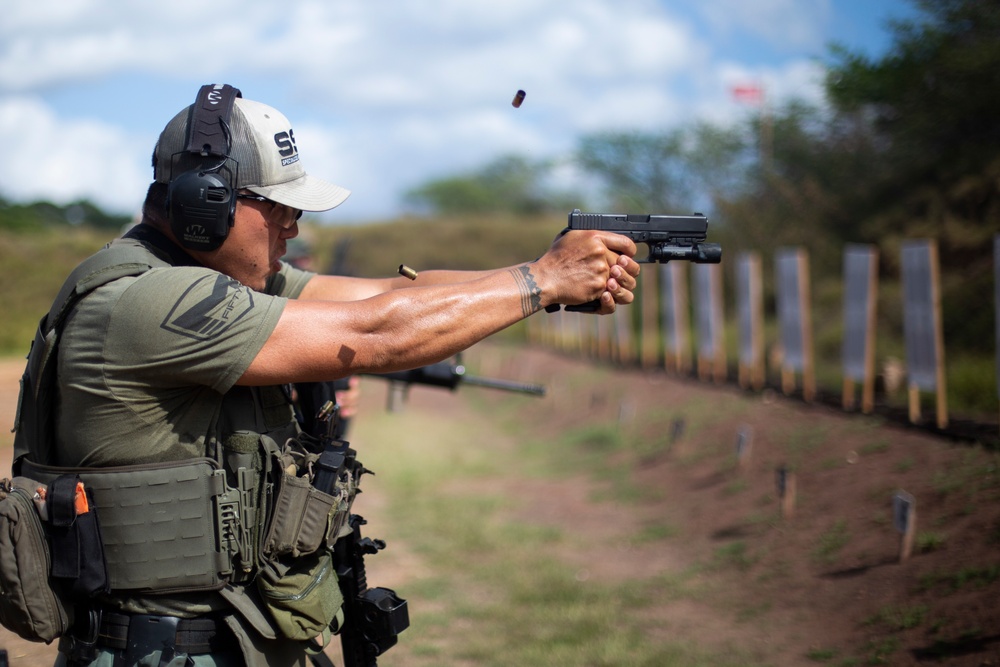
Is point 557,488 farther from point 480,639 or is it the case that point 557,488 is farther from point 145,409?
point 145,409

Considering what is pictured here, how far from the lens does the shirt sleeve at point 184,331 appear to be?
2.04 meters

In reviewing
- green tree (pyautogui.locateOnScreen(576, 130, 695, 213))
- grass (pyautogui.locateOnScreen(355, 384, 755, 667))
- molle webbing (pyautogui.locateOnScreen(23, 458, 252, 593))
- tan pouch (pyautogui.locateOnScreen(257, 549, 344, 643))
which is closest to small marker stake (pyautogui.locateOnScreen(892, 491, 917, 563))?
grass (pyautogui.locateOnScreen(355, 384, 755, 667))

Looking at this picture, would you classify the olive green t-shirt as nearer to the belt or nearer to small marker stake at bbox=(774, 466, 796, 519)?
the belt

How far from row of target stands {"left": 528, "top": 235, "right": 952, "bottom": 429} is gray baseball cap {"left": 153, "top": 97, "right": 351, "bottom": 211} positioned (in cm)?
549

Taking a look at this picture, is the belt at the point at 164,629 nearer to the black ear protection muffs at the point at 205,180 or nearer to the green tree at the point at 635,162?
the black ear protection muffs at the point at 205,180

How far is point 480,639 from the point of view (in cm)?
501

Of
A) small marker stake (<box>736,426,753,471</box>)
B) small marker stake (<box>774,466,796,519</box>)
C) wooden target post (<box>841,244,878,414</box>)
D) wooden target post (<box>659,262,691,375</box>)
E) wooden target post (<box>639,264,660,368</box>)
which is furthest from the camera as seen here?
wooden target post (<box>639,264,660,368</box>)

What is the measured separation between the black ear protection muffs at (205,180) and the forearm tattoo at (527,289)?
73 cm

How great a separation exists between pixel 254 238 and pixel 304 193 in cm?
18

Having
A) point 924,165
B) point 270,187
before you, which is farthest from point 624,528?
point 924,165

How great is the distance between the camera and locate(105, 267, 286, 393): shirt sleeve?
6.69 ft

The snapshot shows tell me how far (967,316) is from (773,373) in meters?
3.15

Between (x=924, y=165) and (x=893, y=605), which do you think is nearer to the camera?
(x=893, y=605)

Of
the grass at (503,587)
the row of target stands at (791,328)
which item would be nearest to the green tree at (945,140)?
the row of target stands at (791,328)
